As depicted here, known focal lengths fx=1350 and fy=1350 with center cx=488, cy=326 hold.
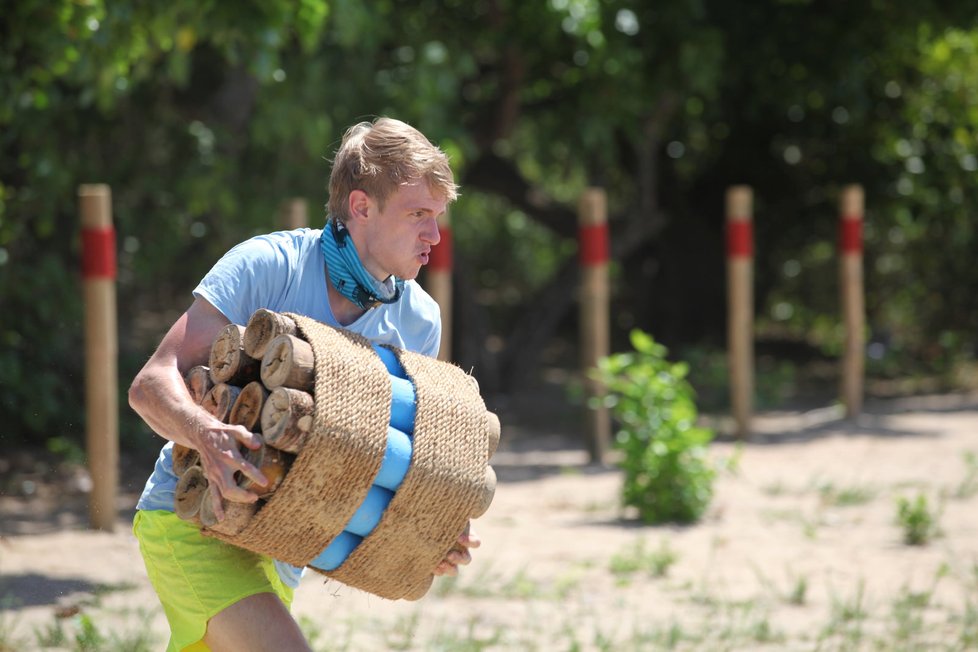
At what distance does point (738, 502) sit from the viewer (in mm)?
6953

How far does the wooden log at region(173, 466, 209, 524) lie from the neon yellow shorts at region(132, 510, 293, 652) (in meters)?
0.12

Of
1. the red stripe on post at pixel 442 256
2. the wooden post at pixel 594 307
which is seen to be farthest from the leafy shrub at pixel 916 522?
the red stripe on post at pixel 442 256

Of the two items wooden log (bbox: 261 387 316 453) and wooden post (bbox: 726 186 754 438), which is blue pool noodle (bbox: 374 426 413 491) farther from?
wooden post (bbox: 726 186 754 438)

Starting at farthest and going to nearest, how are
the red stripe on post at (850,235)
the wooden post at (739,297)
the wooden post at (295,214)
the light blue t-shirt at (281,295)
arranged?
the red stripe on post at (850,235), the wooden post at (739,297), the wooden post at (295,214), the light blue t-shirt at (281,295)

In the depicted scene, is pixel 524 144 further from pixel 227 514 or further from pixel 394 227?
pixel 227 514

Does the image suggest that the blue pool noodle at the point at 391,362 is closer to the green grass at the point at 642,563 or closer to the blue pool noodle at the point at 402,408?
the blue pool noodle at the point at 402,408

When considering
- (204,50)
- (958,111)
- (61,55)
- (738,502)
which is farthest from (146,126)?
(958,111)

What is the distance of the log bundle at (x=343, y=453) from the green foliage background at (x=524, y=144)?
7.86 ft

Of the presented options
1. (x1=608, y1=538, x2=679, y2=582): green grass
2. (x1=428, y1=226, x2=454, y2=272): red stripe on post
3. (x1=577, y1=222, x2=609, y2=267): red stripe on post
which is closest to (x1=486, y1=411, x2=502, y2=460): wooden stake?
(x1=608, y1=538, x2=679, y2=582): green grass

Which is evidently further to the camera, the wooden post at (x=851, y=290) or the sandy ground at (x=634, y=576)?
the wooden post at (x=851, y=290)

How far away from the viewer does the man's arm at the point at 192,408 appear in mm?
2346

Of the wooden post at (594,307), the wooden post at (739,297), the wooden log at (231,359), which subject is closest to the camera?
the wooden log at (231,359)

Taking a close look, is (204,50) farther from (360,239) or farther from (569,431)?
(360,239)

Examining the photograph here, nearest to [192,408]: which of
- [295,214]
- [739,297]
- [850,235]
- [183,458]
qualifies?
[183,458]
